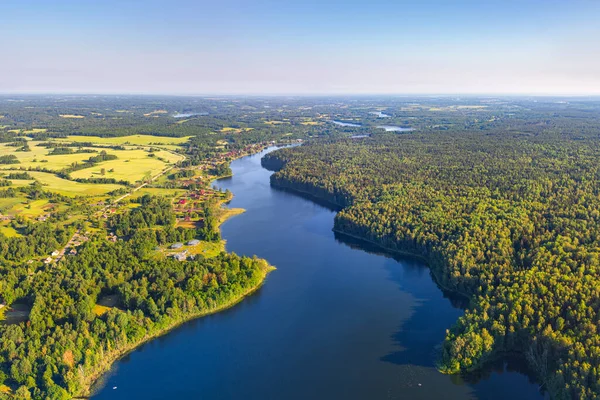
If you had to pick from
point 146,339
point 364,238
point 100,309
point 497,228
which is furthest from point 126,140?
point 497,228

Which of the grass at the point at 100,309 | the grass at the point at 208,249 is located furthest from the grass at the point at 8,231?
the grass at the point at 100,309

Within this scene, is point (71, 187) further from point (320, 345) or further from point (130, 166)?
point (320, 345)

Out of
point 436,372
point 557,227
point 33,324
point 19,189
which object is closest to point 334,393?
point 436,372

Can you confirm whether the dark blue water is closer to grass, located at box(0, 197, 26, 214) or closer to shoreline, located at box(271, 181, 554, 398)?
shoreline, located at box(271, 181, 554, 398)

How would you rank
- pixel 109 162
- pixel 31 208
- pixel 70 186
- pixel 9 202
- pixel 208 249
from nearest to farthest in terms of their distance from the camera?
pixel 208 249 → pixel 31 208 → pixel 9 202 → pixel 70 186 → pixel 109 162

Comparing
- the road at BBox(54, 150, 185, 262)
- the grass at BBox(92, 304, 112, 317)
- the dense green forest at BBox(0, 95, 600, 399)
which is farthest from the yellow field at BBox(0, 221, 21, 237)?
the grass at BBox(92, 304, 112, 317)

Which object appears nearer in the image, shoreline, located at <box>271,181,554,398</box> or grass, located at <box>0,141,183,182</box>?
shoreline, located at <box>271,181,554,398</box>
